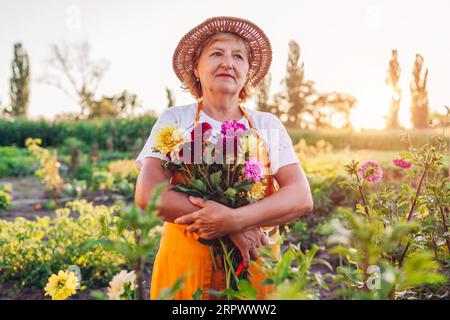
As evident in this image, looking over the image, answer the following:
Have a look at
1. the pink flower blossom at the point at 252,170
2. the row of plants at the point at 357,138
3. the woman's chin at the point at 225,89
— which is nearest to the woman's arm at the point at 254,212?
Answer: the pink flower blossom at the point at 252,170

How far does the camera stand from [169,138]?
129 centimetres

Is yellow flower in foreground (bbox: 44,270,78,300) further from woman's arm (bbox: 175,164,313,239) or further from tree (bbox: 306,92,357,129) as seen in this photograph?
tree (bbox: 306,92,357,129)

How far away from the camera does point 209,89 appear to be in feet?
5.71

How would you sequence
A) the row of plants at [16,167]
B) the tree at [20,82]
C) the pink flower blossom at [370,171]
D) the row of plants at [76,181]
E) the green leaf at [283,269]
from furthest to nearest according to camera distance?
the tree at [20,82] < the row of plants at [16,167] < the row of plants at [76,181] < the pink flower blossom at [370,171] < the green leaf at [283,269]

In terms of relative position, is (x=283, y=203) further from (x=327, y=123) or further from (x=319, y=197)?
(x=327, y=123)

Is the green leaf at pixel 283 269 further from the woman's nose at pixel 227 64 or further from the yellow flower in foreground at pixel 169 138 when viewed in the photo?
the woman's nose at pixel 227 64

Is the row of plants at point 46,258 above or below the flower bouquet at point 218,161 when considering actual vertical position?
below

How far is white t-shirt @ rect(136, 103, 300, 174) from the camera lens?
5.33ft

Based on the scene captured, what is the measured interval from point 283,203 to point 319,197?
401 centimetres

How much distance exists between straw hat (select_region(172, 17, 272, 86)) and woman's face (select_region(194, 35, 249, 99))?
4 cm

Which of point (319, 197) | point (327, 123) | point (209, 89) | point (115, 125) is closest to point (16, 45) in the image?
point (115, 125)

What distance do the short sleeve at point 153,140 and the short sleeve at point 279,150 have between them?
0.36 metres

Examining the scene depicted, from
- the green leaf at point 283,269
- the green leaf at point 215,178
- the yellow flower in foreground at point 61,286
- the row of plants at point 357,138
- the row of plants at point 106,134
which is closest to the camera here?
the green leaf at point 283,269

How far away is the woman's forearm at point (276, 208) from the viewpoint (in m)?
1.35
